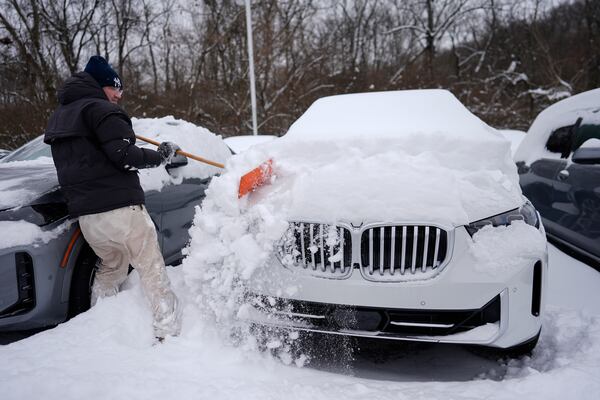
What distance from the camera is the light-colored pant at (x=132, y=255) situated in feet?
7.81

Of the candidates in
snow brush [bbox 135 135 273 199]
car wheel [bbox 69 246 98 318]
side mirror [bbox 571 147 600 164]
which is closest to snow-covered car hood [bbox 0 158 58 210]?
car wheel [bbox 69 246 98 318]

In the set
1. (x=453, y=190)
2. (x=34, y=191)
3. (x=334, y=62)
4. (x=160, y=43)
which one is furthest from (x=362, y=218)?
(x=160, y=43)

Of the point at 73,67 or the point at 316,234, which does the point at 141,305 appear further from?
the point at 73,67

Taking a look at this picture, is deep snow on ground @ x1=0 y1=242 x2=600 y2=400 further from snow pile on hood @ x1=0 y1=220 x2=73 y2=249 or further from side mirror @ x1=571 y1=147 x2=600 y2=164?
side mirror @ x1=571 y1=147 x2=600 y2=164

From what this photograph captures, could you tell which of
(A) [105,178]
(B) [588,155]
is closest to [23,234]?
(A) [105,178]

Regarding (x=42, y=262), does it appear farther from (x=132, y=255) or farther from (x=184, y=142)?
(x=184, y=142)

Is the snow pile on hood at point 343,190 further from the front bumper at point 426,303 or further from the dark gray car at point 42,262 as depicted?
the dark gray car at point 42,262

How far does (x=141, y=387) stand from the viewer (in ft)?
5.96

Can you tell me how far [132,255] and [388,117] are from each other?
2.16 metres

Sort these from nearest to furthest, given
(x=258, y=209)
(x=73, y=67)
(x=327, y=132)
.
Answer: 1. (x=258, y=209)
2. (x=327, y=132)
3. (x=73, y=67)

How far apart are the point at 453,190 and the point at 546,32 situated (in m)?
27.4

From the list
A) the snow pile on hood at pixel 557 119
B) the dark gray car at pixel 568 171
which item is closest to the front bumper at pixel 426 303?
the dark gray car at pixel 568 171

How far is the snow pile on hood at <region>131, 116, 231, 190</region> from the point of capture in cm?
356

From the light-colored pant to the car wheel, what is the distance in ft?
0.15
